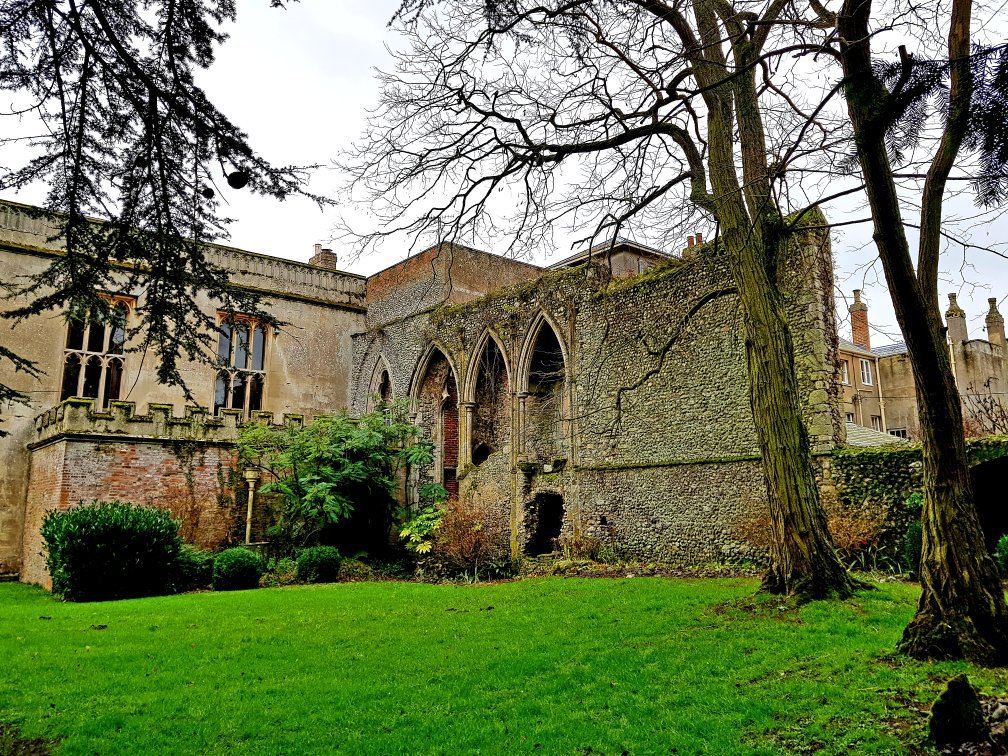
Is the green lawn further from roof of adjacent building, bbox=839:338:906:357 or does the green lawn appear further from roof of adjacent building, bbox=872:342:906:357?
roof of adjacent building, bbox=872:342:906:357

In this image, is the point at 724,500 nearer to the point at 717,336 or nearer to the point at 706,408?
the point at 706,408

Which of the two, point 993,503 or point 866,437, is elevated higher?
A: point 866,437

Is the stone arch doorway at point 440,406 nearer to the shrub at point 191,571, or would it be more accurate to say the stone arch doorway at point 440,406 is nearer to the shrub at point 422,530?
the shrub at point 422,530

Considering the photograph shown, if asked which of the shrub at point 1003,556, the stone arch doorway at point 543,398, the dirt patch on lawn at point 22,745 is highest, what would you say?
the stone arch doorway at point 543,398

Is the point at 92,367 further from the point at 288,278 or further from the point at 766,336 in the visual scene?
the point at 766,336

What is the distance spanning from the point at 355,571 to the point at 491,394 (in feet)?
20.4

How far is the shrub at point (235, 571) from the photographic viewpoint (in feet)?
44.8

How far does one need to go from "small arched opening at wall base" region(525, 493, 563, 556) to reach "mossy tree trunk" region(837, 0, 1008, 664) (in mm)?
11954

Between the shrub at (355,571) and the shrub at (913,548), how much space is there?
33.8 feet

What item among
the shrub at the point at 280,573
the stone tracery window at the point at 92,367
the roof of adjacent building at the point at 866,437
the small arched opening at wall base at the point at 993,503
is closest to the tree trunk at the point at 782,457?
the small arched opening at wall base at the point at 993,503

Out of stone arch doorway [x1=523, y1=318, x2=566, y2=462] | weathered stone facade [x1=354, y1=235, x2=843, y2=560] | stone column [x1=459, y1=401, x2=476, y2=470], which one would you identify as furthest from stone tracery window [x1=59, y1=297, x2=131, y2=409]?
stone arch doorway [x1=523, y1=318, x2=566, y2=462]

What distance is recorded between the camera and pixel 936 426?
5113mm

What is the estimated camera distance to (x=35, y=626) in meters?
9.29

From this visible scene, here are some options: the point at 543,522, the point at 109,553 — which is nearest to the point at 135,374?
the point at 109,553
